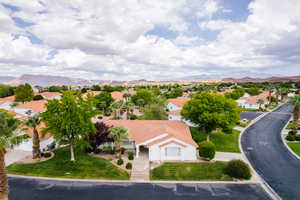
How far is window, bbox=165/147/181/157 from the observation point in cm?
2835

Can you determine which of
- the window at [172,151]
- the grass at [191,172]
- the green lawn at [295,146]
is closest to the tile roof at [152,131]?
the window at [172,151]

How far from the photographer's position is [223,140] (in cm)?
3788

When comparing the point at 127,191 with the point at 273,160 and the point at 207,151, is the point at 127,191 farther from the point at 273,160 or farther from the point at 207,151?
the point at 273,160

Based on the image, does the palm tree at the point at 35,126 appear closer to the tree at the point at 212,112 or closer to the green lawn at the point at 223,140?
the tree at the point at 212,112

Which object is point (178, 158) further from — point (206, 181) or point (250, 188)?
point (250, 188)

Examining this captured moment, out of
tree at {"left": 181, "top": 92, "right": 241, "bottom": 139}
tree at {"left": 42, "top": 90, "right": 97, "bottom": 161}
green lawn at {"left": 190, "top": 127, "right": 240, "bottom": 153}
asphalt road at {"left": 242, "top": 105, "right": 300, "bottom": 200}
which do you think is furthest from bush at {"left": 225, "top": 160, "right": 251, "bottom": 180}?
tree at {"left": 42, "top": 90, "right": 97, "bottom": 161}

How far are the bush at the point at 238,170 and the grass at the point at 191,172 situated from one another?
2.60ft

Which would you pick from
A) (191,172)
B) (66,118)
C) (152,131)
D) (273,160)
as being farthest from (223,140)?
(66,118)

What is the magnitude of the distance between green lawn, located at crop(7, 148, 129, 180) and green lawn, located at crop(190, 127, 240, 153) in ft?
65.2

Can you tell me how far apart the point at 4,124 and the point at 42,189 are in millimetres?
10237

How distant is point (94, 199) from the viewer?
19.4 metres

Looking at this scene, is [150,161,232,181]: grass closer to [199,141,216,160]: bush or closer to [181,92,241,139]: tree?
[199,141,216,160]: bush

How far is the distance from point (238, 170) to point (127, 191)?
1486 centimetres

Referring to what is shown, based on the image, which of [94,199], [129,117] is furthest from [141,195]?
[129,117]
